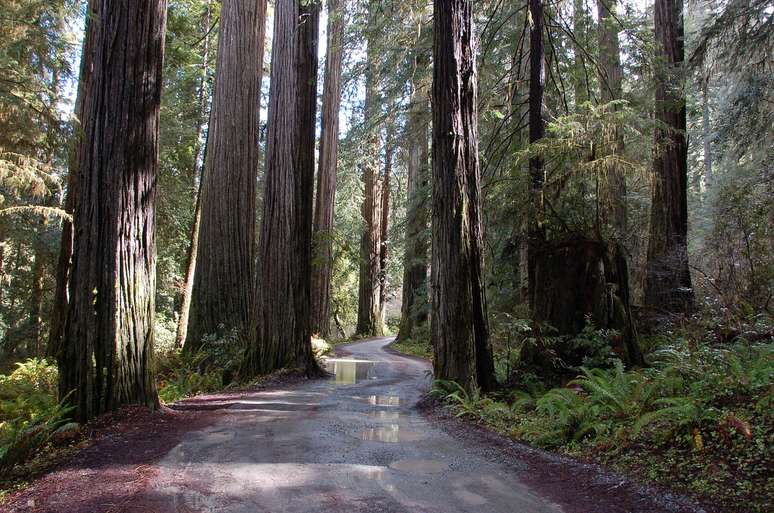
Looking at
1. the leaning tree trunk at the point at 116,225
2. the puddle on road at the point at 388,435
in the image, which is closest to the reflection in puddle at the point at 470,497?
the puddle on road at the point at 388,435

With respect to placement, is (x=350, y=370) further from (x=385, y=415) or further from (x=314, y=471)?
(x=314, y=471)

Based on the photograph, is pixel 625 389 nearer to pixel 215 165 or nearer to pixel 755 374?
pixel 755 374

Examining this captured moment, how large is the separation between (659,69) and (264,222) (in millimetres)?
8266

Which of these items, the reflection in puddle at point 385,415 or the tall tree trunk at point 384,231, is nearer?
the reflection in puddle at point 385,415

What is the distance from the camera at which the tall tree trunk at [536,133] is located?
354 inches

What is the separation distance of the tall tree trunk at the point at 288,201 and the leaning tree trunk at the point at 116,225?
386 cm

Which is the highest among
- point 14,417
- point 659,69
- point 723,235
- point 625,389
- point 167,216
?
point 659,69

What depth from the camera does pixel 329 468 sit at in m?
4.44

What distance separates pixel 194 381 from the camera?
9.73 meters

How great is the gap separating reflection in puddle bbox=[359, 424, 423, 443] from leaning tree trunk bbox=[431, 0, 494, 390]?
1.88m

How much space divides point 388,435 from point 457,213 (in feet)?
11.0

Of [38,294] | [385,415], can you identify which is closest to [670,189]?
[385,415]

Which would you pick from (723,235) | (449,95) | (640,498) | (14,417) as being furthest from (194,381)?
(723,235)

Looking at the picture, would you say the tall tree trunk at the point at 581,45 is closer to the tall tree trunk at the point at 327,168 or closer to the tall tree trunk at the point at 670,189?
the tall tree trunk at the point at 670,189
